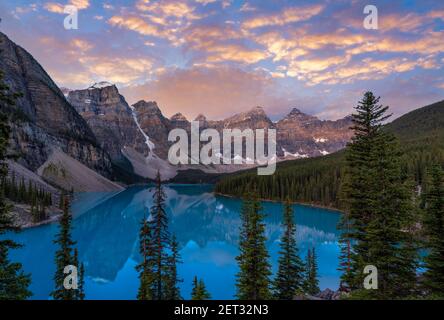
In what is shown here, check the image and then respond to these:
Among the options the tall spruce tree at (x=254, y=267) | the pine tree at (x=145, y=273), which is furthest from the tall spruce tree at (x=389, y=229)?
the pine tree at (x=145, y=273)

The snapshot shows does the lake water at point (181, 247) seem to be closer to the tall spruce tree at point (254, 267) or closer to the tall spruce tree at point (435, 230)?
the tall spruce tree at point (254, 267)

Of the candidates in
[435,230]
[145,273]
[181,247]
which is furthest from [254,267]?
[181,247]

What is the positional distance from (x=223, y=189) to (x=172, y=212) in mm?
54785

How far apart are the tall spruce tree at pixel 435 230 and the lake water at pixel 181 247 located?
2007 centimetres

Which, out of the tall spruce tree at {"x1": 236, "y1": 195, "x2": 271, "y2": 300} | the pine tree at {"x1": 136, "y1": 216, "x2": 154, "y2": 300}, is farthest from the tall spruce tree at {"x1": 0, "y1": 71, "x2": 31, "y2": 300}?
the tall spruce tree at {"x1": 236, "y1": 195, "x2": 271, "y2": 300}

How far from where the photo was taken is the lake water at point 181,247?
3689cm

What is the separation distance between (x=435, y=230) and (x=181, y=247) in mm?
49042

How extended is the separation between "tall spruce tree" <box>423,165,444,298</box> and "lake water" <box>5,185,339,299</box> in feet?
65.9

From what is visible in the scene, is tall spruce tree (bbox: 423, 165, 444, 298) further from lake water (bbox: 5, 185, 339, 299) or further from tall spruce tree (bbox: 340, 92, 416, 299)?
lake water (bbox: 5, 185, 339, 299)

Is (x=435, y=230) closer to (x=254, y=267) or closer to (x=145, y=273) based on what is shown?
(x=254, y=267)
